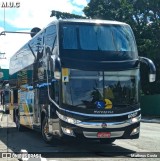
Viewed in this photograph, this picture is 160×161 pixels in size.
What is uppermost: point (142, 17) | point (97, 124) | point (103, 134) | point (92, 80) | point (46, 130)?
point (142, 17)

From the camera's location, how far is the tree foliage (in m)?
41.6

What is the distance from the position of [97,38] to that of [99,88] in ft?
5.10

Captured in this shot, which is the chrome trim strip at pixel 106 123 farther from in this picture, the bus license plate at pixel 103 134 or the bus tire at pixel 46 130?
the bus tire at pixel 46 130

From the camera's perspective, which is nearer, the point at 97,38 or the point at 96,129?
the point at 96,129

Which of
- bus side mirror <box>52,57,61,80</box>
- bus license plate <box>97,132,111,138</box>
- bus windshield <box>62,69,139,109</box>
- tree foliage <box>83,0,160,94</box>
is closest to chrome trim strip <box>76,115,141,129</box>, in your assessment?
bus license plate <box>97,132,111,138</box>

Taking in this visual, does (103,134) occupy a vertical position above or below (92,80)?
below

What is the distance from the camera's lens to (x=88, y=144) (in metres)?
14.4

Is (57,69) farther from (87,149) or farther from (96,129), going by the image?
(87,149)

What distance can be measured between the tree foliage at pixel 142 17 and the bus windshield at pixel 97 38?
89.5ft

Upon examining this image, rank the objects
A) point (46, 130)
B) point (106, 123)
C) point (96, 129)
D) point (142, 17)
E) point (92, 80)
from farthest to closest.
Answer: point (142, 17)
point (46, 130)
point (92, 80)
point (106, 123)
point (96, 129)

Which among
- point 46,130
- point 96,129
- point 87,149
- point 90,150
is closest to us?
point 96,129

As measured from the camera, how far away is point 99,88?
40.0 ft

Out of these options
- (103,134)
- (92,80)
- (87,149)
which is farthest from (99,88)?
(87,149)

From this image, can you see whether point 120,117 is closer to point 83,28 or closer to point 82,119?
point 82,119
